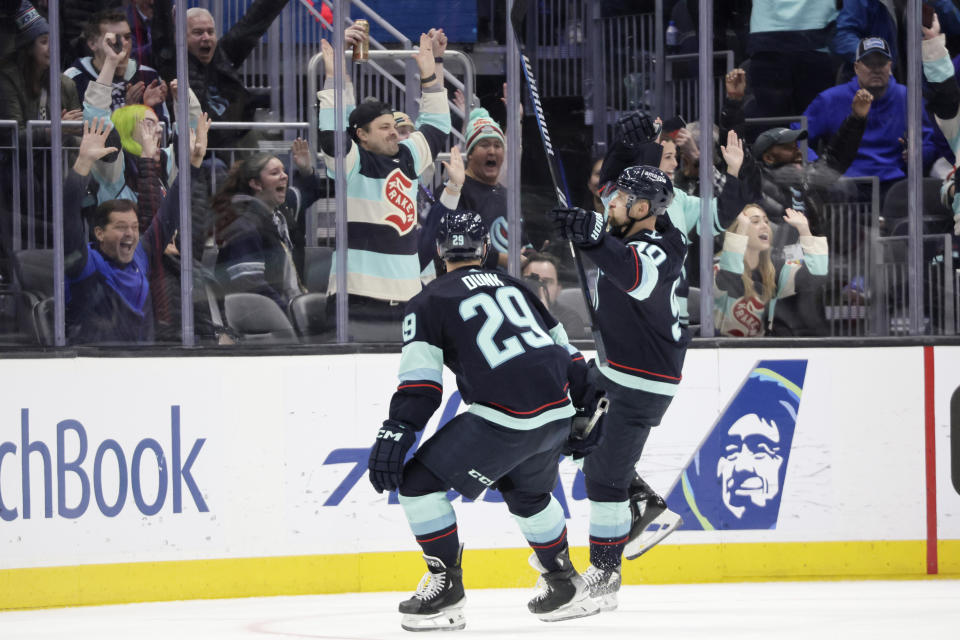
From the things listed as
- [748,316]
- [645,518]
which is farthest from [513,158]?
[645,518]

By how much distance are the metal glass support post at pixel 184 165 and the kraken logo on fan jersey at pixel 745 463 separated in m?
2.04

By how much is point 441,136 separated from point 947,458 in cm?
240

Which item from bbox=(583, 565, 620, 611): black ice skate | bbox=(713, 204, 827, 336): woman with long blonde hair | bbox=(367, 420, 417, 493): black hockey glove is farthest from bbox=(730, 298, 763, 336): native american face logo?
bbox=(367, 420, 417, 493): black hockey glove

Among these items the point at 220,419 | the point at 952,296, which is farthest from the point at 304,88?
the point at 952,296

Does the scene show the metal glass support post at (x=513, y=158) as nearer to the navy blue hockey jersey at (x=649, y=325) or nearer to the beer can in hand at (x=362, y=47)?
the beer can in hand at (x=362, y=47)

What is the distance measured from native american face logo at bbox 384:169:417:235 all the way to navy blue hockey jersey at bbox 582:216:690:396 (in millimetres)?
1262

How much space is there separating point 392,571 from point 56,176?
194cm

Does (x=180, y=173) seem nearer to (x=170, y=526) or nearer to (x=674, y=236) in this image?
(x=170, y=526)

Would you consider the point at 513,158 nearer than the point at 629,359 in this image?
No

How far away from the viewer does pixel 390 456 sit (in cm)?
368

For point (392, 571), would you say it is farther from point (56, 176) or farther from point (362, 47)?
point (362, 47)

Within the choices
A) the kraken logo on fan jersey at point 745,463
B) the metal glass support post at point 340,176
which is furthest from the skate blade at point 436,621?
the metal glass support post at point 340,176

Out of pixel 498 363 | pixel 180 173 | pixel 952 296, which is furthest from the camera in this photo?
pixel 952 296

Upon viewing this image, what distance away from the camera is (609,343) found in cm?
430
